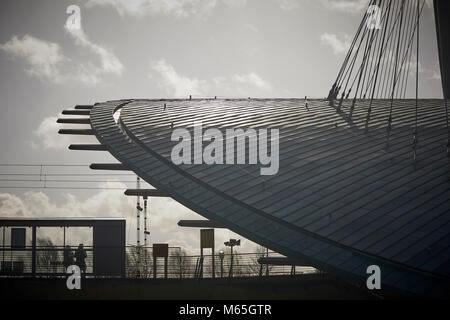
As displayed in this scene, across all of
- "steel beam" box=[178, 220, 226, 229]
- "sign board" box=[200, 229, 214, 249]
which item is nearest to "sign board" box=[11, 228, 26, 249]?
"steel beam" box=[178, 220, 226, 229]

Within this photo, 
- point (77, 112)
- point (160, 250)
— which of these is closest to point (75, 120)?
point (77, 112)

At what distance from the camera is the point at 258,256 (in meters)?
33.3

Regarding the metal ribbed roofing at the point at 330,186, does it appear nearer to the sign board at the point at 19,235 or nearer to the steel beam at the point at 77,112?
the steel beam at the point at 77,112

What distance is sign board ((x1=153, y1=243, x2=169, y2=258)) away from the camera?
31.7 m

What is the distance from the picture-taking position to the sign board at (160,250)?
3169 cm

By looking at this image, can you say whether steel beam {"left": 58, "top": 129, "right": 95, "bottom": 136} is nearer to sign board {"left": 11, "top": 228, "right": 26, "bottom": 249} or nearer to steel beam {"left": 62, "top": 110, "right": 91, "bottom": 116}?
steel beam {"left": 62, "top": 110, "right": 91, "bottom": 116}

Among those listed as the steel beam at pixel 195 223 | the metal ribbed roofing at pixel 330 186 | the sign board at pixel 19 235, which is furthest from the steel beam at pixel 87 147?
the steel beam at pixel 195 223

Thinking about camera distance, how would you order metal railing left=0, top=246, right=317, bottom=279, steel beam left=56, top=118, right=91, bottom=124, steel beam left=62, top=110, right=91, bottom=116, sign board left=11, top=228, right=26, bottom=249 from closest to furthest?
metal railing left=0, top=246, right=317, bottom=279 < sign board left=11, top=228, right=26, bottom=249 < steel beam left=56, top=118, right=91, bottom=124 < steel beam left=62, top=110, right=91, bottom=116

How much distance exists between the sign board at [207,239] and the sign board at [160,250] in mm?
1585

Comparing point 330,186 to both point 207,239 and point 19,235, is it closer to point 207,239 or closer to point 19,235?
point 207,239

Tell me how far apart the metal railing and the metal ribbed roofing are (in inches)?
140

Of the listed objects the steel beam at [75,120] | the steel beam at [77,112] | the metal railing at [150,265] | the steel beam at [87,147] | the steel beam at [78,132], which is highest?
the steel beam at [77,112]
